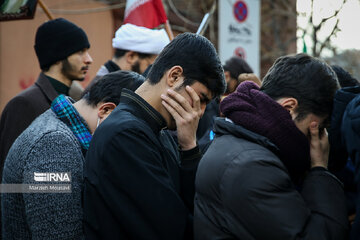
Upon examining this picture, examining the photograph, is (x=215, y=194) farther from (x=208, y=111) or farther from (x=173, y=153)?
(x=208, y=111)

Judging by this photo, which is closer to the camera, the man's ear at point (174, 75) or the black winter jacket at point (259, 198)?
the black winter jacket at point (259, 198)

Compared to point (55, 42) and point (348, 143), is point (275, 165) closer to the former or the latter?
point (348, 143)

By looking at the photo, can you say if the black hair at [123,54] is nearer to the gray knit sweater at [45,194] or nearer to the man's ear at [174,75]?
the gray knit sweater at [45,194]

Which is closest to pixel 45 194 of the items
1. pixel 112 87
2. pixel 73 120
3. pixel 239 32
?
pixel 73 120

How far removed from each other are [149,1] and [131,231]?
3468 millimetres

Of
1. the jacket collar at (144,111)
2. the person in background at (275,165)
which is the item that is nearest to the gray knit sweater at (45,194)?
the jacket collar at (144,111)

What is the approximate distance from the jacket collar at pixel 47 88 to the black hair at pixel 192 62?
179 cm

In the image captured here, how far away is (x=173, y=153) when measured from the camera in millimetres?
2623

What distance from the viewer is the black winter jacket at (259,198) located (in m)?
1.87

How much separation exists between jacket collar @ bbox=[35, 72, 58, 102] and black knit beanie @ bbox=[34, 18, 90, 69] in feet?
0.64

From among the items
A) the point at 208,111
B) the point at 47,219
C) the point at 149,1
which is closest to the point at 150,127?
the point at 47,219

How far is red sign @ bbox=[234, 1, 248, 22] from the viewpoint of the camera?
355 inches

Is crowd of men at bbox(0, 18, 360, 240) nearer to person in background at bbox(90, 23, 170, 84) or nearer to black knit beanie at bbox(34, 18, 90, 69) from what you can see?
black knit beanie at bbox(34, 18, 90, 69)

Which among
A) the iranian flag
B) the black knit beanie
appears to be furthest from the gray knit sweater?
the iranian flag
